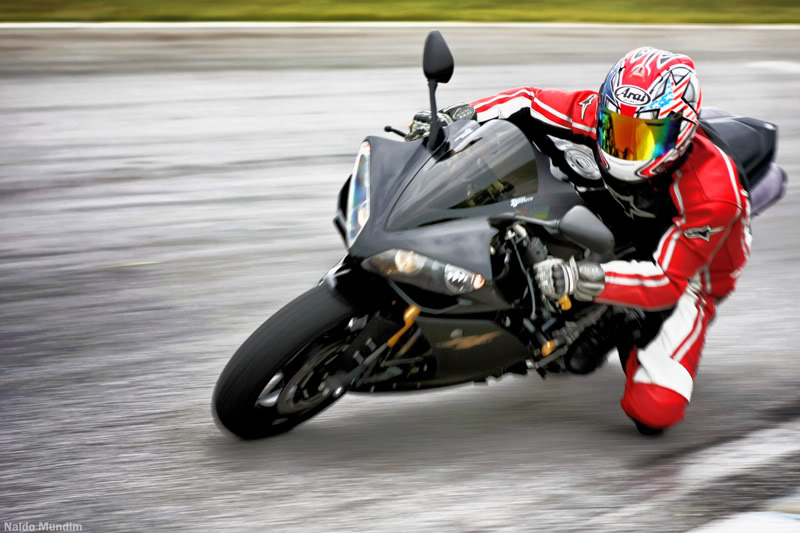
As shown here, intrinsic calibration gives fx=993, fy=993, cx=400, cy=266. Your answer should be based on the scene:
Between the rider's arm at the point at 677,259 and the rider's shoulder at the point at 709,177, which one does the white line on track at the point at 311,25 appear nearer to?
the rider's shoulder at the point at 709,177

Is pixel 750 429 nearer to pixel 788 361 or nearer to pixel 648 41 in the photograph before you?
pixel 788 361

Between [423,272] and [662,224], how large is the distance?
1.13 m

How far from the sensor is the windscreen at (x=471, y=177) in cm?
331

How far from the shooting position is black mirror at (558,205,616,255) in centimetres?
307

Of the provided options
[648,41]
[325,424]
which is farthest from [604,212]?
[648,41]

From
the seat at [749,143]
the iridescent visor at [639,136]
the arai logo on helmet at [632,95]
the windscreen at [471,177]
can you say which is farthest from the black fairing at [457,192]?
the seat at [749,143]

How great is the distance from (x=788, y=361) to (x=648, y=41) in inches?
261

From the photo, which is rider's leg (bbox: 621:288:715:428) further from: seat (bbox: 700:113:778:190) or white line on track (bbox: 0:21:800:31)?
white line on track (bbox: 0:21:800:31)

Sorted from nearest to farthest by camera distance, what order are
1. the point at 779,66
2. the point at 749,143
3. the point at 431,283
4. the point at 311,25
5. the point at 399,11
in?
A: 1. the point at 431,283
2. the point at 749,143
3. the point at 779,66
4. the point at 311,25
5. the point at 399,11

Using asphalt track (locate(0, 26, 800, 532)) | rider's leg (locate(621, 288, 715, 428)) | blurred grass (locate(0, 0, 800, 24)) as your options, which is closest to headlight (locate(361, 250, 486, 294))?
asphalt track (locate(0, 26, 800, 532))

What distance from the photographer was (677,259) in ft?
11.9

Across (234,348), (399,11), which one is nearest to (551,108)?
(234,348)

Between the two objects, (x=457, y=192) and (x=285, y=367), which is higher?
(x=457, y=192)

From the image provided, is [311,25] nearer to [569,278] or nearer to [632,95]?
[632,95]
